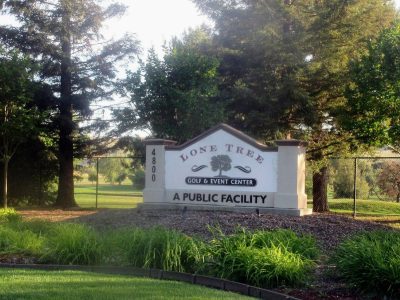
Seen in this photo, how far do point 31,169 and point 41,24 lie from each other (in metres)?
6.43

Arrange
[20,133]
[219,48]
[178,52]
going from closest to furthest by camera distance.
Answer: [178,52], [20,133], [219,48]

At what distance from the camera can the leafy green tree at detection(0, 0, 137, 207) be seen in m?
22.5

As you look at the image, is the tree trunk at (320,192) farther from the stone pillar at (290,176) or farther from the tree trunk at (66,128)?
the stone pillar at (290,176)

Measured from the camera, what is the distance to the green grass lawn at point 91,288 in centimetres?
664

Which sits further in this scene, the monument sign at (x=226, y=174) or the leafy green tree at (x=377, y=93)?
the leafy green tree at (x=377, y=93)

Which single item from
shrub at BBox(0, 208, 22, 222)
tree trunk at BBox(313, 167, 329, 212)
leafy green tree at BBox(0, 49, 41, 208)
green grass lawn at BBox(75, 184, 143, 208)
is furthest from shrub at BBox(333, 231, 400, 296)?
green grass lawn at BBox(75, 184, 143, 208)

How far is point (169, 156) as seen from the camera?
1466 centimetres

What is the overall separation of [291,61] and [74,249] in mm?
13311

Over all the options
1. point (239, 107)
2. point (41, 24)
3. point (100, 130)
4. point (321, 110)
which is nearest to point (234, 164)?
point (239, 107)

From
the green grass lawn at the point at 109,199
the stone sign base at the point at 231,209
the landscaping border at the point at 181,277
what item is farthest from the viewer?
the green grass lawn at the point at 109,199

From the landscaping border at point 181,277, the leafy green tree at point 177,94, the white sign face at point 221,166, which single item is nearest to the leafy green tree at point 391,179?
the leafy green tree at point 177,94

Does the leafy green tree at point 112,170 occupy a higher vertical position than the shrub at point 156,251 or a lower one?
higher

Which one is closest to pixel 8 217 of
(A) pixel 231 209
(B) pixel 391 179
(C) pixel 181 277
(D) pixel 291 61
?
(A) pixel 231 209

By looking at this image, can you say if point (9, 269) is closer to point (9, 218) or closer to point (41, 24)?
point (9, 218)
